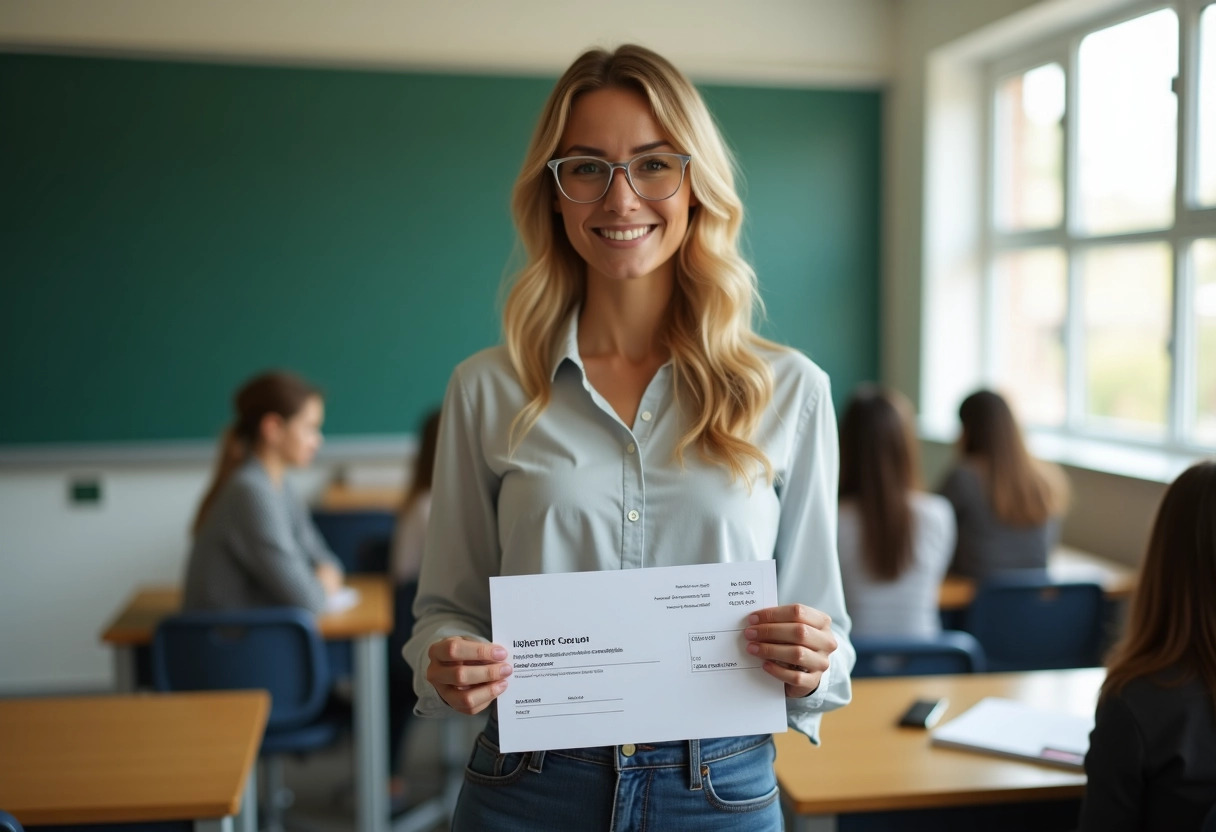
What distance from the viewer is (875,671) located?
251 cm

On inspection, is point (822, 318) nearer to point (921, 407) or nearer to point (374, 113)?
point (921, 407)

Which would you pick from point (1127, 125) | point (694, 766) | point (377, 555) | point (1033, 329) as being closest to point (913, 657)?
point (694, 766)

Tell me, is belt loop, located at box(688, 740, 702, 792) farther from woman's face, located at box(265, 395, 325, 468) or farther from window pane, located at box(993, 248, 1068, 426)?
window pane, located at box(993, 248, 1068, 426)

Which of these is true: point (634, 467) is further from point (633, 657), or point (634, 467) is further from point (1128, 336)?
point (1128, 336)

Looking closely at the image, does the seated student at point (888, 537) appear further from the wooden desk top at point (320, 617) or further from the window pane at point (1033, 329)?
the window pane at point (1033, 329)

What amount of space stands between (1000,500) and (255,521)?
2.23m

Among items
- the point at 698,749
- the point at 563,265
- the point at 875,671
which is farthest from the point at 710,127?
the point at 875,671

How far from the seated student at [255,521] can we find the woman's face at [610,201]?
1926 mm

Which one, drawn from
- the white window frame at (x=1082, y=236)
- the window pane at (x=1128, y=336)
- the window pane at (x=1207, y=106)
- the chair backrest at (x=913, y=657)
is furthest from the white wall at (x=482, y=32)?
the chair backrest at (x=913, y=657)

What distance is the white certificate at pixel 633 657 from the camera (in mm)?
→ 1283

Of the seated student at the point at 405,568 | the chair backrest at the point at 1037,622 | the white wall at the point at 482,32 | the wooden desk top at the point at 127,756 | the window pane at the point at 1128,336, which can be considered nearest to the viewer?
the wooden desk top at the point at 127,756

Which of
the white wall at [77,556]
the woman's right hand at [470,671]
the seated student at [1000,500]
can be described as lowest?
the white wall at [77,556]

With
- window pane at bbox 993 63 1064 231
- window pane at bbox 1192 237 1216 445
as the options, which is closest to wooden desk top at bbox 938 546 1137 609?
window pane at bbox 1192 237 1216 445

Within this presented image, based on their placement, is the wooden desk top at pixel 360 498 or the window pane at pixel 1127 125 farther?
the wooden desk top at pixel 360 498
